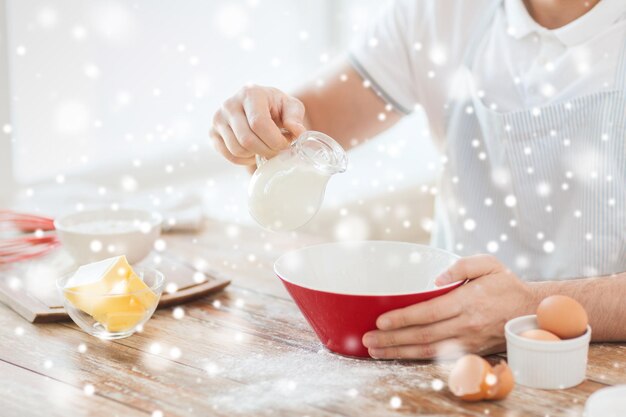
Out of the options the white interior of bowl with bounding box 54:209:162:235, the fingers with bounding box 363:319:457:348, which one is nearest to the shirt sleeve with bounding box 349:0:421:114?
the white interior of bowl with bounding box 54:209:162:235

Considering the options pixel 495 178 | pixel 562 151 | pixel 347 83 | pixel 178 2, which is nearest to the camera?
pixel 562 151

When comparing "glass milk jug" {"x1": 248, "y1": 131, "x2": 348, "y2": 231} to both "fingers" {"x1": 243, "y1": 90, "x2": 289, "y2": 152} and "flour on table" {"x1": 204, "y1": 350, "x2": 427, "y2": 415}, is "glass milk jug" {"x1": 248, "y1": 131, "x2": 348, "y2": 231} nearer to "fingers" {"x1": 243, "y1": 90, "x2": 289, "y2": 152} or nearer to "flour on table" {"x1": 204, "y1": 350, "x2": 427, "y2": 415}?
"fingers" {"x1": 243, "y1": 90, "x2": 289, "y2": 152}

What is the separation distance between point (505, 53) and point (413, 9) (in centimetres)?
22

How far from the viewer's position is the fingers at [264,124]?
3.88 feet

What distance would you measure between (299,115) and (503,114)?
1.52 feet

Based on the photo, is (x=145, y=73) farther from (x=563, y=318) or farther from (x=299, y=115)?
(x=563, y=318)

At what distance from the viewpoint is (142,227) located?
4.61 ft

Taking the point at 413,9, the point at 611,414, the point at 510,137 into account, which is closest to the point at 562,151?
the point at 510,137

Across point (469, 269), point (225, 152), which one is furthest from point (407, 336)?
point (225, 152)

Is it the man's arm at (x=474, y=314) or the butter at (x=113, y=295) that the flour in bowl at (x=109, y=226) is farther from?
the man's arm at (x=474, y=314)

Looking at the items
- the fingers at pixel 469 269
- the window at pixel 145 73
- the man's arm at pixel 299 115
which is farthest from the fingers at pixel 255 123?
the window at pixel 145 73

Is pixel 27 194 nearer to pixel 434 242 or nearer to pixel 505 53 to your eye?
pixel 434 242

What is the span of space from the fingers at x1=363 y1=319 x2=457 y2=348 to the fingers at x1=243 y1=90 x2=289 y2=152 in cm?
31

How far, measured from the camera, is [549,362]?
0.95 metres
